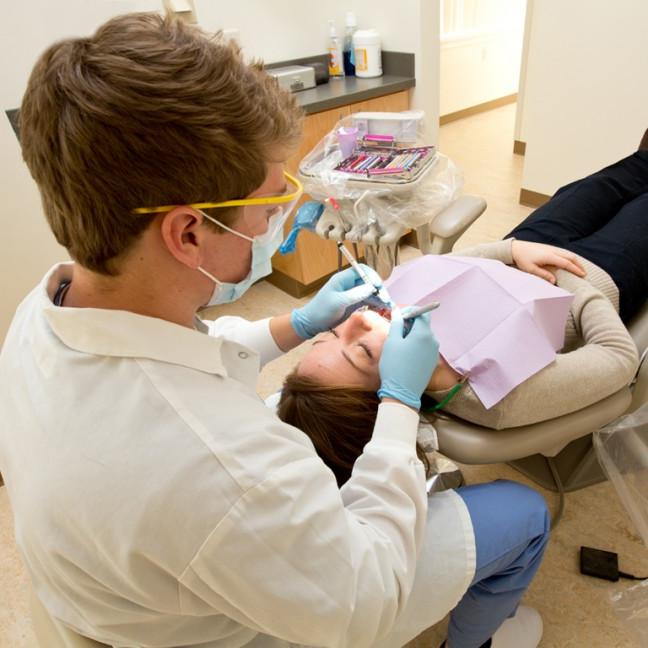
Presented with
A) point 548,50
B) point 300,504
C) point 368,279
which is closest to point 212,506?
point 300,504

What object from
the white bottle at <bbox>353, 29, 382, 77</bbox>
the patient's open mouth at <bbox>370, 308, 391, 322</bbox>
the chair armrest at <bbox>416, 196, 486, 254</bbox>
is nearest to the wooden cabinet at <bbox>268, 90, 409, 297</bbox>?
the white bottle at <bbox>353, 29, 382, 77</bbox>

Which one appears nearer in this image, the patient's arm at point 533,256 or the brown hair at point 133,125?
the brown hair at point 133,125

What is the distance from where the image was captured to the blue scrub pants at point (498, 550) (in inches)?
37.5

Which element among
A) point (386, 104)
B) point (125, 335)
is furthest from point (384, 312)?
point (386, 104)

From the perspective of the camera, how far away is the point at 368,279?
1.28 meters

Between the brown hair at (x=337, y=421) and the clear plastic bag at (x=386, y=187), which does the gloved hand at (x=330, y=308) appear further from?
the clear plastic bag at (x=386, y=187)

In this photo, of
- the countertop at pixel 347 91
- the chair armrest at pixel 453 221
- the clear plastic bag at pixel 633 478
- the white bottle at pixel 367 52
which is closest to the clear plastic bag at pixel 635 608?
the clear plastic bag at pixel 633 478

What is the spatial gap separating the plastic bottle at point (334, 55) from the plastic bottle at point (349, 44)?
0.12 ft

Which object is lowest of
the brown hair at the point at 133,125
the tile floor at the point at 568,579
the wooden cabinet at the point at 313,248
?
the tile floor at the point at 568,579

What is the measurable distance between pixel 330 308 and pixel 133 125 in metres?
0.78

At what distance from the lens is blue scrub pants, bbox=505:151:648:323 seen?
1.52m

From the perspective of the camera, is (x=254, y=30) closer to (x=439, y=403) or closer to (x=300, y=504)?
(x=439, y=403)

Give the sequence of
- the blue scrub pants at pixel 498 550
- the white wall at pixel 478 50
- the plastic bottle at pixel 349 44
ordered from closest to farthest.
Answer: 1. the blue scrub pants at pixel 498 550
2. the plastic bottle at pixel 349 44
3. the white wall at pixel 478 50

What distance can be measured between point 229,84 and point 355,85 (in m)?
1.98
